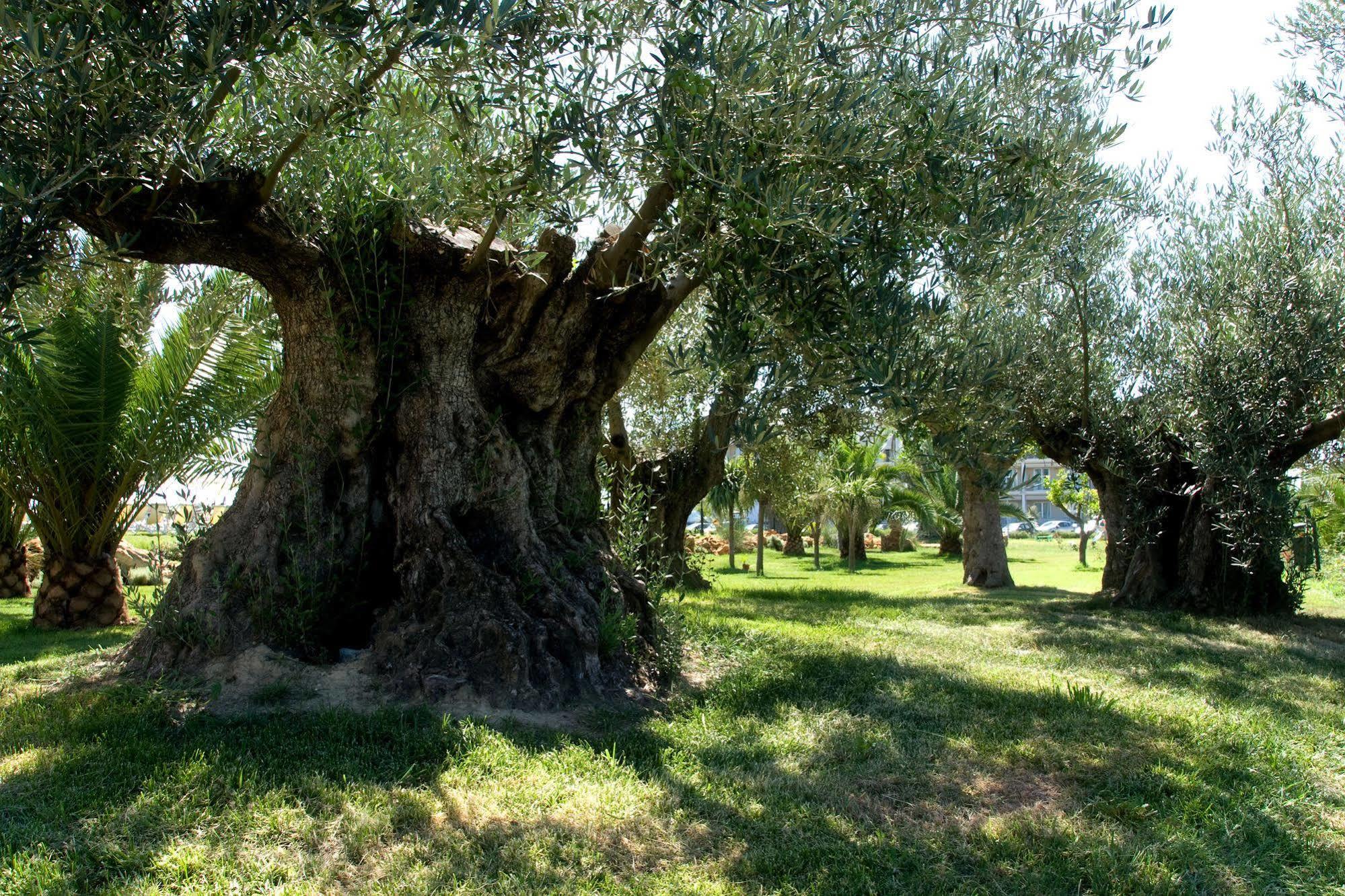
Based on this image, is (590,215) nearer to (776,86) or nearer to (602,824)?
(776,86)

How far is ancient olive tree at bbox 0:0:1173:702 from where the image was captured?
4.48 metres

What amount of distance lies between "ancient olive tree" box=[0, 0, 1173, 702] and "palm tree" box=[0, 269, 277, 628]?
3072mm

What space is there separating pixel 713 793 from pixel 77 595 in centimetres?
830

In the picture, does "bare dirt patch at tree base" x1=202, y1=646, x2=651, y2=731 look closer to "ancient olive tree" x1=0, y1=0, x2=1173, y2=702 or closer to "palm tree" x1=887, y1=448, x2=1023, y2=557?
"ancient olive tree" x1=0, y1=0, x2=1173, y2=702

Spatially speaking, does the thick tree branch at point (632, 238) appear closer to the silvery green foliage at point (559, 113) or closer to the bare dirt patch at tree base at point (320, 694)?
the silvery green foliage at point (559, 113)

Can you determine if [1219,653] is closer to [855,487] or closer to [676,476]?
[676,476]

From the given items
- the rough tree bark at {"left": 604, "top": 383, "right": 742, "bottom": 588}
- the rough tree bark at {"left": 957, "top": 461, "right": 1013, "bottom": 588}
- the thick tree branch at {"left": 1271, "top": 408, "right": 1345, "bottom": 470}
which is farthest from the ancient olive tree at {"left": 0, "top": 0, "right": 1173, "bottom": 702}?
the rough tree bark at {"left": 957, "top": 461, "right": 1013, "bottom": 588}

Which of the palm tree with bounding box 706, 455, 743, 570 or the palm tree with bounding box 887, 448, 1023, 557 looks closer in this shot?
the palm tree with bounding box 706, 455, 743, 570

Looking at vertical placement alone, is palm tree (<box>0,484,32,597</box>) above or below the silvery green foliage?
below

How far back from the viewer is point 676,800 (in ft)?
14.3

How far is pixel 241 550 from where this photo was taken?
19.5ft

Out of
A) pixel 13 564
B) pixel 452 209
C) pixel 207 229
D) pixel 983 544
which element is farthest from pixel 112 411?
pixel 983 544

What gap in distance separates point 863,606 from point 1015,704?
21.0 ft

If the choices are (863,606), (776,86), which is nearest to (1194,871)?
(776,86)
